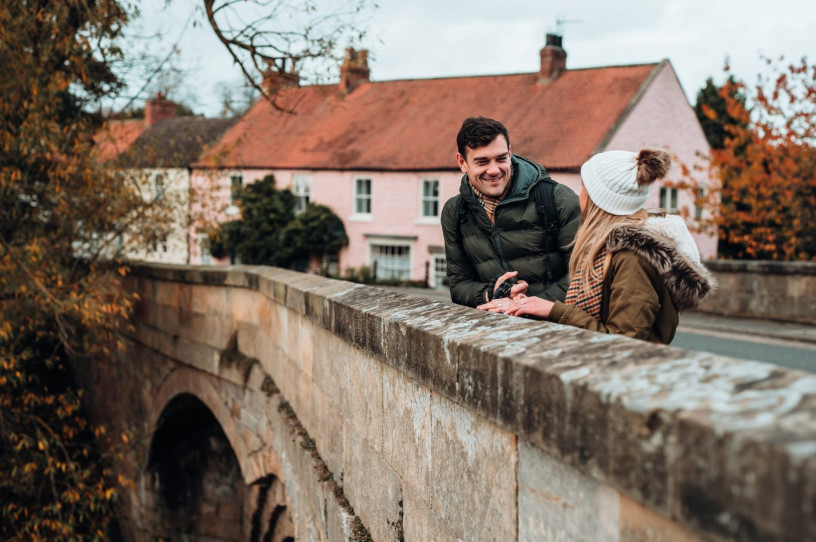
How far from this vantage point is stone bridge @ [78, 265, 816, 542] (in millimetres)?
1370

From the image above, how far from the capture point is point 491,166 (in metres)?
3.83

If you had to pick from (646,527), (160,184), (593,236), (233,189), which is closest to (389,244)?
(233,189)

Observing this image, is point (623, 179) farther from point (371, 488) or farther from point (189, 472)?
point (189, 472)

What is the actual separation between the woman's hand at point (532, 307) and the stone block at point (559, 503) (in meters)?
1.00

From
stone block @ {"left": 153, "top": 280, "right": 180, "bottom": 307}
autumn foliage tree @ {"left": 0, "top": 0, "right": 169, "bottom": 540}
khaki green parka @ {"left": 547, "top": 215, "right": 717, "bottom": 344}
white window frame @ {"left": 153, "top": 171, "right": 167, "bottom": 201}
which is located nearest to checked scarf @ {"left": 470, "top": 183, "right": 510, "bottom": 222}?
khaki green parka @ {"left": 547, "top": 215, "right": 717, "bottom": 344}

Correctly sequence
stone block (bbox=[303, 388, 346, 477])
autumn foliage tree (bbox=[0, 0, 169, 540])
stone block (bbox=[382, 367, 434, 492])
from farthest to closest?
1. autumn foliage tree (bbox=[0, 0, 169, 540])
2. stone block (bbox=[303, 388, 346, 477])
3. stone block (bbox=[382, 367, 434, 492])

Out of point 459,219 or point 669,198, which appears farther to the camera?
point 669,198

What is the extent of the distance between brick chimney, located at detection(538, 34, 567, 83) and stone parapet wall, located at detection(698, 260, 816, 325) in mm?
15398

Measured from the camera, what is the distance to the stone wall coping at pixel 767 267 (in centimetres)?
1301

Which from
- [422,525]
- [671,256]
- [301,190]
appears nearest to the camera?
[671,256]

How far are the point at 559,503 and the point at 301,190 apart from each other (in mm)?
30005

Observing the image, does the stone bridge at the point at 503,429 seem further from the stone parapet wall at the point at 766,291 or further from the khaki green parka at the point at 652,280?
the stone parapet wall at the point at 766,291

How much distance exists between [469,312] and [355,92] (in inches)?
1221

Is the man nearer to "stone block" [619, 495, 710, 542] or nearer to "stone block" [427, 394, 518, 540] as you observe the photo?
"stone block" [427, 394, 518, 540]
